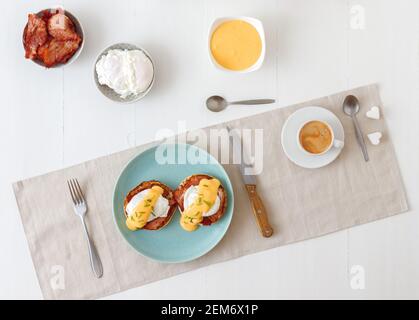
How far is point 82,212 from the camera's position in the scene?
1364 millimetres

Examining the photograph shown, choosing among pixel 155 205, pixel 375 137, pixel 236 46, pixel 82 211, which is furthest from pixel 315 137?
pixel 82 211

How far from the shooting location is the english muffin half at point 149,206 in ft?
4.18

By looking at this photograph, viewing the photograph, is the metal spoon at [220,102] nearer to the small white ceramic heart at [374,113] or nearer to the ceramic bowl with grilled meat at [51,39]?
the small white ceramic heart at [374,113]

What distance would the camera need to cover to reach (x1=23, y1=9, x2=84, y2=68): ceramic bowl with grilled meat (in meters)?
1.31

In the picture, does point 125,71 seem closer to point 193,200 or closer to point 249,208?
point 193,200

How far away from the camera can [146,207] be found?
4.17 ft

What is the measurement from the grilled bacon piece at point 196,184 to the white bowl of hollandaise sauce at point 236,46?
0.29m

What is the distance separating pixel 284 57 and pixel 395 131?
0.35m

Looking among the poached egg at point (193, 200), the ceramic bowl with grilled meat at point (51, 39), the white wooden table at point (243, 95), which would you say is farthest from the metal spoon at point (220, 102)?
the ceramic bowl with grilled meat at point (51, 39)

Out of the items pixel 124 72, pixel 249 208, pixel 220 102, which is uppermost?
pixel 124 72

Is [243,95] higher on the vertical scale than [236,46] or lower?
A: lower

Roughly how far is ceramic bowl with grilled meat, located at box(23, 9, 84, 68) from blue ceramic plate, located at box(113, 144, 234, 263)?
1.04 feet

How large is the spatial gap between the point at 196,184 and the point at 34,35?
1.81 feet

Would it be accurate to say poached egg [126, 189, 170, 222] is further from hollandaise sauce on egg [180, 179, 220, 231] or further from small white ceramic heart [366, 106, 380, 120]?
small white ceramic heart [366, 106, 380, 120]
